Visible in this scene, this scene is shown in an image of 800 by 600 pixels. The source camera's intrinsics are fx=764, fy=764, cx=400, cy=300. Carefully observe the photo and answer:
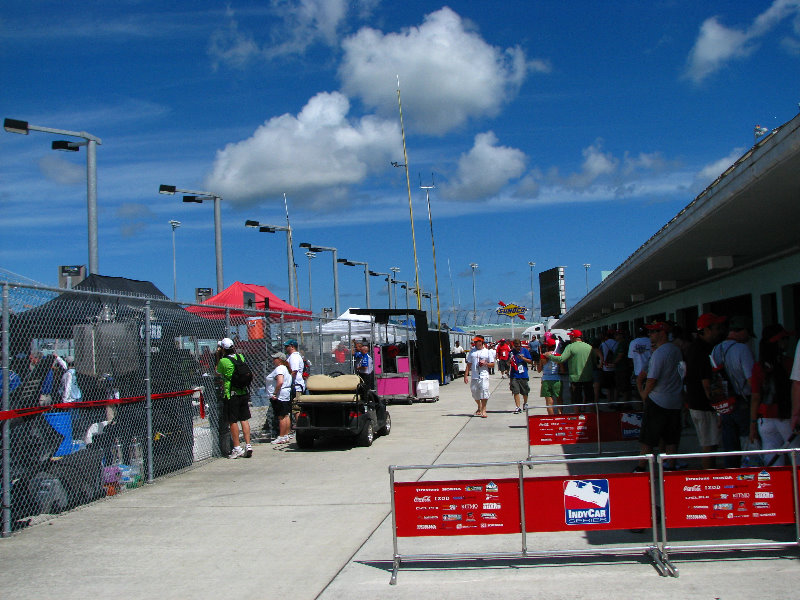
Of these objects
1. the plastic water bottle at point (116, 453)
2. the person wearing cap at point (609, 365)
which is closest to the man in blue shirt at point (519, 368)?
the person wearing cap at point (609, 365)

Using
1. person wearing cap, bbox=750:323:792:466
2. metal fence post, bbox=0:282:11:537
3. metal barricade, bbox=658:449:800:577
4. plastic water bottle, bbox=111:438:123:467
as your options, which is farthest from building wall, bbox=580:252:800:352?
metal fence post, bbox=0:282:11:537

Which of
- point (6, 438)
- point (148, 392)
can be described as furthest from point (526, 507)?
point (148, 392)

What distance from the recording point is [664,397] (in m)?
7.99

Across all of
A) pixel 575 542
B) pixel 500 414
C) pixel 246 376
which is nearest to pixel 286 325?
pixel 246 376

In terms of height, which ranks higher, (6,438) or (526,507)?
(6,438)

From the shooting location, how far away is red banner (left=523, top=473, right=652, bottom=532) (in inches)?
219

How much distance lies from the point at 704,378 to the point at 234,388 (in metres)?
6.90

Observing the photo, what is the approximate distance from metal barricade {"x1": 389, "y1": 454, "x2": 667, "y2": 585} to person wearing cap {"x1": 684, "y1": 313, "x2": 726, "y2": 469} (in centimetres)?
204

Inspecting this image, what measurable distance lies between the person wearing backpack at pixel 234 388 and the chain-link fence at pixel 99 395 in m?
0.36

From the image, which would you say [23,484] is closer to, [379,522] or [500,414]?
[379,522]

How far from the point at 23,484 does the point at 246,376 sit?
4.29 meters

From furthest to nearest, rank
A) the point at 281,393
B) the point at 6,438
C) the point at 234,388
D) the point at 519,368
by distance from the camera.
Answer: the point at 519,368 → the point at 281,393 → the point at 234,388 → the point at 6,438

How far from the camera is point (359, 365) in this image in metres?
→ 19.0

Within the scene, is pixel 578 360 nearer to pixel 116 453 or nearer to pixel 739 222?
pixel 739 222
